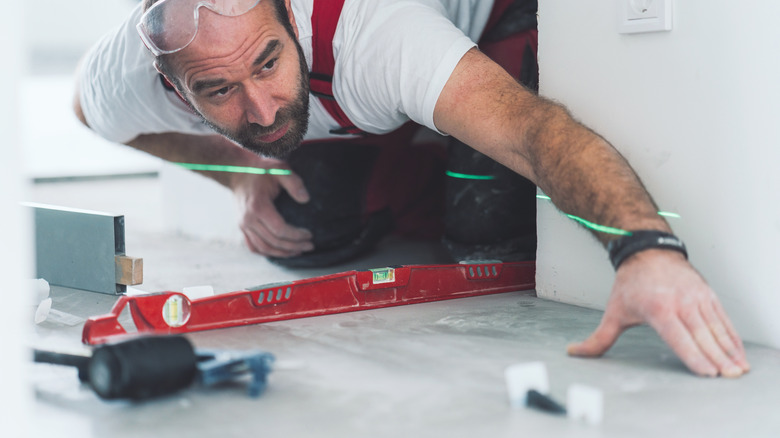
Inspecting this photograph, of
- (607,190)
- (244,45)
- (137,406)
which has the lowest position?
(137,406)

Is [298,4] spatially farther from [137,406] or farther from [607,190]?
[137,406]

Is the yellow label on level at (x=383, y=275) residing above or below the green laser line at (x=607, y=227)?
below

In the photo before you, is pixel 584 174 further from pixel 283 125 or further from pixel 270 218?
pixel 270 218

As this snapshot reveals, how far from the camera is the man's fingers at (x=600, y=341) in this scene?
4.04ft

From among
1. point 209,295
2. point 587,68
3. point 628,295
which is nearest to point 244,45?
point 209,295

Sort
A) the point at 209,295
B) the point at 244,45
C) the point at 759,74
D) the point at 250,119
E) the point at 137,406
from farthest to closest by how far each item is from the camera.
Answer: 1. the point at 250,119
2. the point at 244,45
3. the point at 209,295
4. the point at 759,74
5. the point at 137,406

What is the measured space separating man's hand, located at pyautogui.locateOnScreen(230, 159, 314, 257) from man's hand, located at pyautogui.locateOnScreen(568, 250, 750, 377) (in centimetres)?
135

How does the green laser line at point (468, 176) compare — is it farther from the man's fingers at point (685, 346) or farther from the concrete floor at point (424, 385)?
the man's fingers at point (685, 346)

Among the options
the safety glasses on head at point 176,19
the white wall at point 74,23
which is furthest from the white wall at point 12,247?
the white wall at point 74,23

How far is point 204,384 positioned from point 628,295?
2.00ft

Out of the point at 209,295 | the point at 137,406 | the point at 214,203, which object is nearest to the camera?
the point at 137,406

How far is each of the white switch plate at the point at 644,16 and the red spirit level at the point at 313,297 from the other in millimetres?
587

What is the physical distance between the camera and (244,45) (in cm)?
180

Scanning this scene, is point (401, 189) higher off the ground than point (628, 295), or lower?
higher
